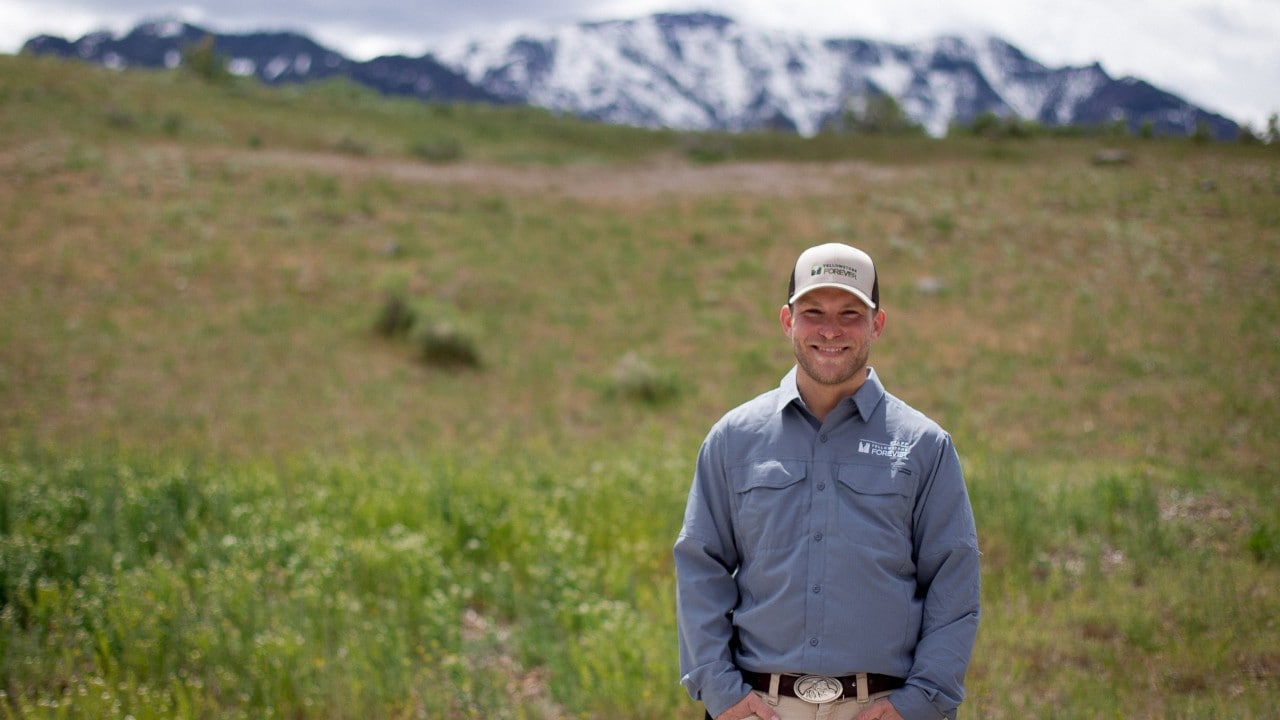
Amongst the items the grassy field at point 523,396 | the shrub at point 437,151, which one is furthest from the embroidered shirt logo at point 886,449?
the shrub at point 437,151

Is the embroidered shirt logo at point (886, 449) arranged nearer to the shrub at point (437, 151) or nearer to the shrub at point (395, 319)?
the shrub at point (395, 319)

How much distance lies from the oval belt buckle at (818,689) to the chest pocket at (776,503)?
1.20 ft

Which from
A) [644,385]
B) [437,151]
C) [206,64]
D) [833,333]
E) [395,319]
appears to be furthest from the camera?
[206,64]

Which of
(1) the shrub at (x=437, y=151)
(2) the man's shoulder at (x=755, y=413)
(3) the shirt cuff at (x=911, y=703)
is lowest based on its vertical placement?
(3) the shirt cuff at (x=911, y=703)

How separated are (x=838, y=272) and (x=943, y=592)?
3.10 ft

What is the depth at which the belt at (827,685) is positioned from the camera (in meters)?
2.41

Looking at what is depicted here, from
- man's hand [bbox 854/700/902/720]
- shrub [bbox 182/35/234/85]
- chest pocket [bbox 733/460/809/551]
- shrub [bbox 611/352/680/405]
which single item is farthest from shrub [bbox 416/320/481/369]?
shrub [bbox 182/35/234/85]

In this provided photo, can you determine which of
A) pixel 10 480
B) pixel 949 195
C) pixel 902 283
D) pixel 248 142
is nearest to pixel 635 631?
pixel 10 480

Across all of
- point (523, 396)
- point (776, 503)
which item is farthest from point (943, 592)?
point (523, 396)

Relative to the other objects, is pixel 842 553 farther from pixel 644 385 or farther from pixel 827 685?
pixel 644 385

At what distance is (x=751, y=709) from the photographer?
7.98 feet

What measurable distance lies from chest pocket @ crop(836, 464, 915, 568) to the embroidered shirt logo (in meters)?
0.03

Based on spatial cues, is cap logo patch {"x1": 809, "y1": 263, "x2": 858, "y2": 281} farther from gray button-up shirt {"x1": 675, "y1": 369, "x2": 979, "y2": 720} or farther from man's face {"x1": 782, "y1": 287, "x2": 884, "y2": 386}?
gray button-up shirt {"x1": 675, "y1": 369, "x2": 979, "y2": 720}

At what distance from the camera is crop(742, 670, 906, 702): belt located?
95.0 inches
